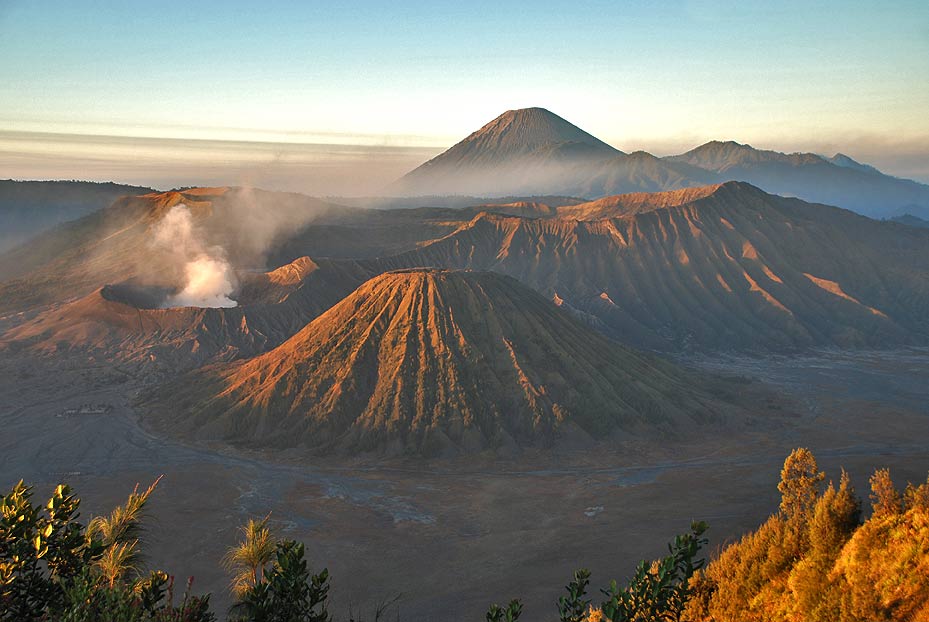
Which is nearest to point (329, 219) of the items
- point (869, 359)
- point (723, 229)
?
point (723, 229)

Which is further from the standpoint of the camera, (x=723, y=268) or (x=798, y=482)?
(x=723, y=268)

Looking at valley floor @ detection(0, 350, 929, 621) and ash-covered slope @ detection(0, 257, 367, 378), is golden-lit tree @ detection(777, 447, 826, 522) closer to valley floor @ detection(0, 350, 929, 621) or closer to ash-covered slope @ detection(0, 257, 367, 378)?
→ valley floor @ detection(0, 350, 929, 621)

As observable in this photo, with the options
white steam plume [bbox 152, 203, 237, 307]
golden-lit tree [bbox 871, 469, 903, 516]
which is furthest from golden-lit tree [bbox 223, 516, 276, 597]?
→ white steam plume [bbox 152, 203, 237, 307]

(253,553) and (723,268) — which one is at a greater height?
(253,553)

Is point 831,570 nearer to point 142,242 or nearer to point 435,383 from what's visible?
point 435,383

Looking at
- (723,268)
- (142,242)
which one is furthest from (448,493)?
(142,242)

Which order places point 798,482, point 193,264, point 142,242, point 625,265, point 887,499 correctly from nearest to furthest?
1. point 887,499
2. point 798,482
3. point 193,264
4. point 625,265
5. point 142,242
